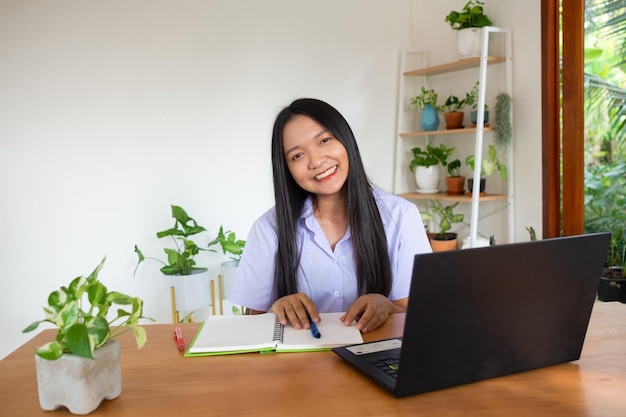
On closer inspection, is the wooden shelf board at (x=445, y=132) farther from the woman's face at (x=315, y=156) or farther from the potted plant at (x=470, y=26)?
the woman's face at (x=315, y=156)

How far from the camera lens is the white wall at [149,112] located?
10.1 ft

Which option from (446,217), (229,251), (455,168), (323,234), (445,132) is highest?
(445,132)

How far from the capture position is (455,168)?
11.4ft

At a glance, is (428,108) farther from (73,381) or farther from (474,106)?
(73,381)

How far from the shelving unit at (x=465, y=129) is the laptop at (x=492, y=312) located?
2117mm

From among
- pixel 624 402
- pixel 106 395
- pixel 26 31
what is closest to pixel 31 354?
pixel 106 395

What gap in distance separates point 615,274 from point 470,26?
1.47 metres

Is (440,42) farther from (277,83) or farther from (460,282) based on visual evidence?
(460,282)

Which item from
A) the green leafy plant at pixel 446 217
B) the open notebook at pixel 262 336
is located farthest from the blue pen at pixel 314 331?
the green leafy plant at pixel 446 217

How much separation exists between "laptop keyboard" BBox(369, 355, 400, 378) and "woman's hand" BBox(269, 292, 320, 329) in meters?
0.28

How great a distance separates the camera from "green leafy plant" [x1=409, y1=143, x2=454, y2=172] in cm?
346

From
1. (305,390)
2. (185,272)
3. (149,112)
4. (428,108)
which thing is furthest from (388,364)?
(428,108)

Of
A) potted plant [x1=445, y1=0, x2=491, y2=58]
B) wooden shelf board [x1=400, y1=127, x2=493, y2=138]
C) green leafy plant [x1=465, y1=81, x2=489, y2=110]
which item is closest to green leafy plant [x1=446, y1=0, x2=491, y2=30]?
→ potted plant [x1=445, y1=0, x2=491, y2=58]

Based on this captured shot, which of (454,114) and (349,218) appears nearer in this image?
(349,218)
